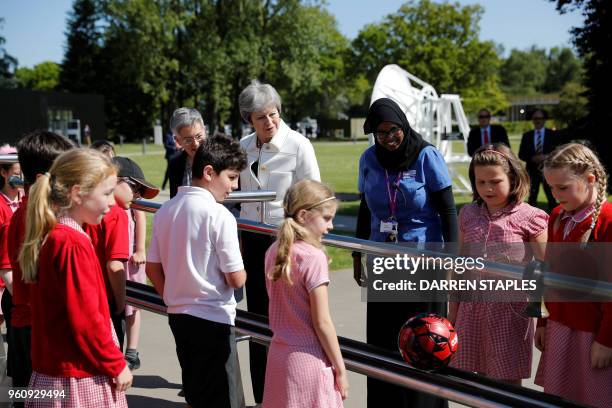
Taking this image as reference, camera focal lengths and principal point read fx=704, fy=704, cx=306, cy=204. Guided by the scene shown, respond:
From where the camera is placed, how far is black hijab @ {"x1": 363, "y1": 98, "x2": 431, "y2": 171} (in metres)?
3.75

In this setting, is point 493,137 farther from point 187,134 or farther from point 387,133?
point 387,133

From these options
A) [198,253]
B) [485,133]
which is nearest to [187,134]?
[198,253]

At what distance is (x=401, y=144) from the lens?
12.3ft

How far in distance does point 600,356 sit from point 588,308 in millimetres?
198

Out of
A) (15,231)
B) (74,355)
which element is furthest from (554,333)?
(15,231)

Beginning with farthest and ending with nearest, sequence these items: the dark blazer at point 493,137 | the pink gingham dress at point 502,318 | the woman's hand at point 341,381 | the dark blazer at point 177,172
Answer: the dark blazer at point 493,137
the dark blazer at point 177,172
the pink gingham dress at point 502,318
the woman's hand at point 341,381

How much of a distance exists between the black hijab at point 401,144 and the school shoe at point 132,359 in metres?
2.58

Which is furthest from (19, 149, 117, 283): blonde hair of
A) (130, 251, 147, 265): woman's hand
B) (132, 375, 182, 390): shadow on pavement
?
(132, 375, 182, 390): shadow on pavement

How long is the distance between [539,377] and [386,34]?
241 feet

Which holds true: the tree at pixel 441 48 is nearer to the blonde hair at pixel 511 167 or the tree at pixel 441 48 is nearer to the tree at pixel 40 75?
the tree at pixel 40 75

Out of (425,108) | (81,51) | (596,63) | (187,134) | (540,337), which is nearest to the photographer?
(540,337)

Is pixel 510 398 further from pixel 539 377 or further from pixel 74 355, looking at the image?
pixel 74 355

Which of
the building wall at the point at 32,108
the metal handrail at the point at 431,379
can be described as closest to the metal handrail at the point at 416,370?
the metal handrail at the point at 431,379

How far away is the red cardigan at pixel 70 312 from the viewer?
2.62 metres
